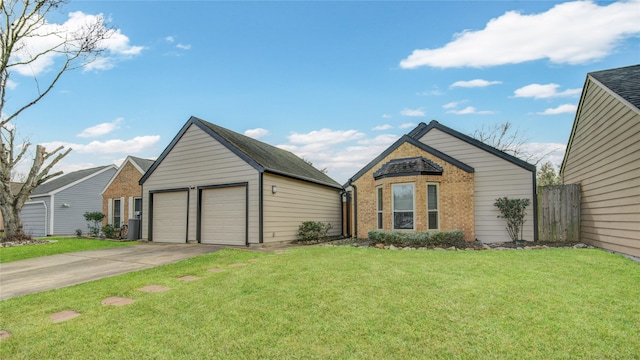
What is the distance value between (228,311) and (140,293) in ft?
6.45

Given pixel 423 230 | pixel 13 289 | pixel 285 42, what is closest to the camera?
pixel 13 289

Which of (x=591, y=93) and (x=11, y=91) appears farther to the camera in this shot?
(x=11, y=91)

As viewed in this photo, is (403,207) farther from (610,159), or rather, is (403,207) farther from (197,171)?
(197,171)

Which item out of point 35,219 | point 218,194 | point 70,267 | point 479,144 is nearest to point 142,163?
point 35,219

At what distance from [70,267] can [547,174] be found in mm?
37360

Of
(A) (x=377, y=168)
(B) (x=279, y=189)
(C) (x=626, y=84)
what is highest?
(C) (x=626, y=84)

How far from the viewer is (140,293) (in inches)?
210

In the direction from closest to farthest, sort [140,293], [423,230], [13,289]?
1. [140,293]
2. [13,289]
3. [423,230]

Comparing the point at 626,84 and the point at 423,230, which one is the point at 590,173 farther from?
the point at 423,230

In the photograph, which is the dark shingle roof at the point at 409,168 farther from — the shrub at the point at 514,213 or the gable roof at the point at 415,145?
the shrub at the point at 514,213

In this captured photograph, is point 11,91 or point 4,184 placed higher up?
point 11,91

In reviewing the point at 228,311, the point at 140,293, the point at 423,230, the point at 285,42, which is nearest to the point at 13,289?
the point at 140,293

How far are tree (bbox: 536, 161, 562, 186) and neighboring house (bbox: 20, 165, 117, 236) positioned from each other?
39781 mm

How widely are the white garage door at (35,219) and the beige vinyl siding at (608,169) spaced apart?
30.1 meters
